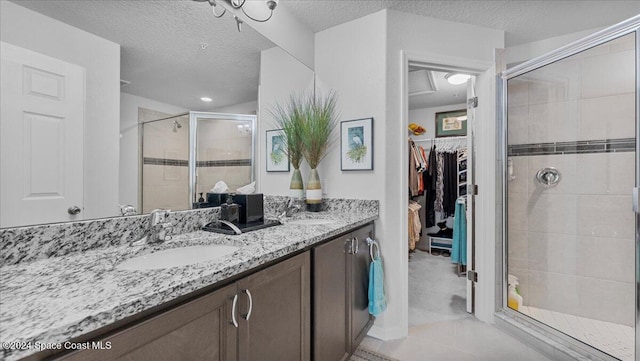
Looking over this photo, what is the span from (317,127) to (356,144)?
32cm

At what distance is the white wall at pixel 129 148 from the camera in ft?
3.56

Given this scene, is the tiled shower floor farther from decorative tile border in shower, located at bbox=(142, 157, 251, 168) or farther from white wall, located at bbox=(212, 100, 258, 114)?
white wall, located at bbox=(212, 100, 258, 114)

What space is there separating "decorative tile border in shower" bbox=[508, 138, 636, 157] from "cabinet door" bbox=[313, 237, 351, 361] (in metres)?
1.76

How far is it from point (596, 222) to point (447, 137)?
234 cm

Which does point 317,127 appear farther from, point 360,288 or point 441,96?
point 441,96

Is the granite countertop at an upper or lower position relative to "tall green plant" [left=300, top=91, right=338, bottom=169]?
lower

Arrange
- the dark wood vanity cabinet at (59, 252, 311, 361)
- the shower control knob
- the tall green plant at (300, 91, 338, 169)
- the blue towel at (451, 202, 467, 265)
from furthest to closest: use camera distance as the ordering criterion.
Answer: the blue towel at (451, 202, 467, 265)
the shower control knob
the tall green plant at (300, 91, 338, 169)
the dark wood vanity cabinet at (59, 252, 311, 361)

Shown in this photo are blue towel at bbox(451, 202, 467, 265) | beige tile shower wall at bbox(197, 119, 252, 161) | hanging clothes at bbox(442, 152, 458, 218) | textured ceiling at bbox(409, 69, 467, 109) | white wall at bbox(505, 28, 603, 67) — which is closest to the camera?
beige tile shower wall at bbox(197, 119, 252, 161)

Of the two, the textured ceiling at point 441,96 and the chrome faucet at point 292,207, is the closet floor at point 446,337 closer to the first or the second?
the chrome faucet at point 292,207

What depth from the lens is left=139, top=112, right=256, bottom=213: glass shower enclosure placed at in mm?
1188

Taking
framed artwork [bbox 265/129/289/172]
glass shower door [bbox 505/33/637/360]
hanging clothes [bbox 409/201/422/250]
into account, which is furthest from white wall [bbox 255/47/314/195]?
hanging clothes [bbox 409/201/422/250]

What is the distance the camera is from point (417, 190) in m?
3.70

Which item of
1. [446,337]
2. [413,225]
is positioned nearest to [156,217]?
[446,337]

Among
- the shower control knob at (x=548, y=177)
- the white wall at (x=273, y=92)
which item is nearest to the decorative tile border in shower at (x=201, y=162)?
the white wall at (x=273, y=92)
